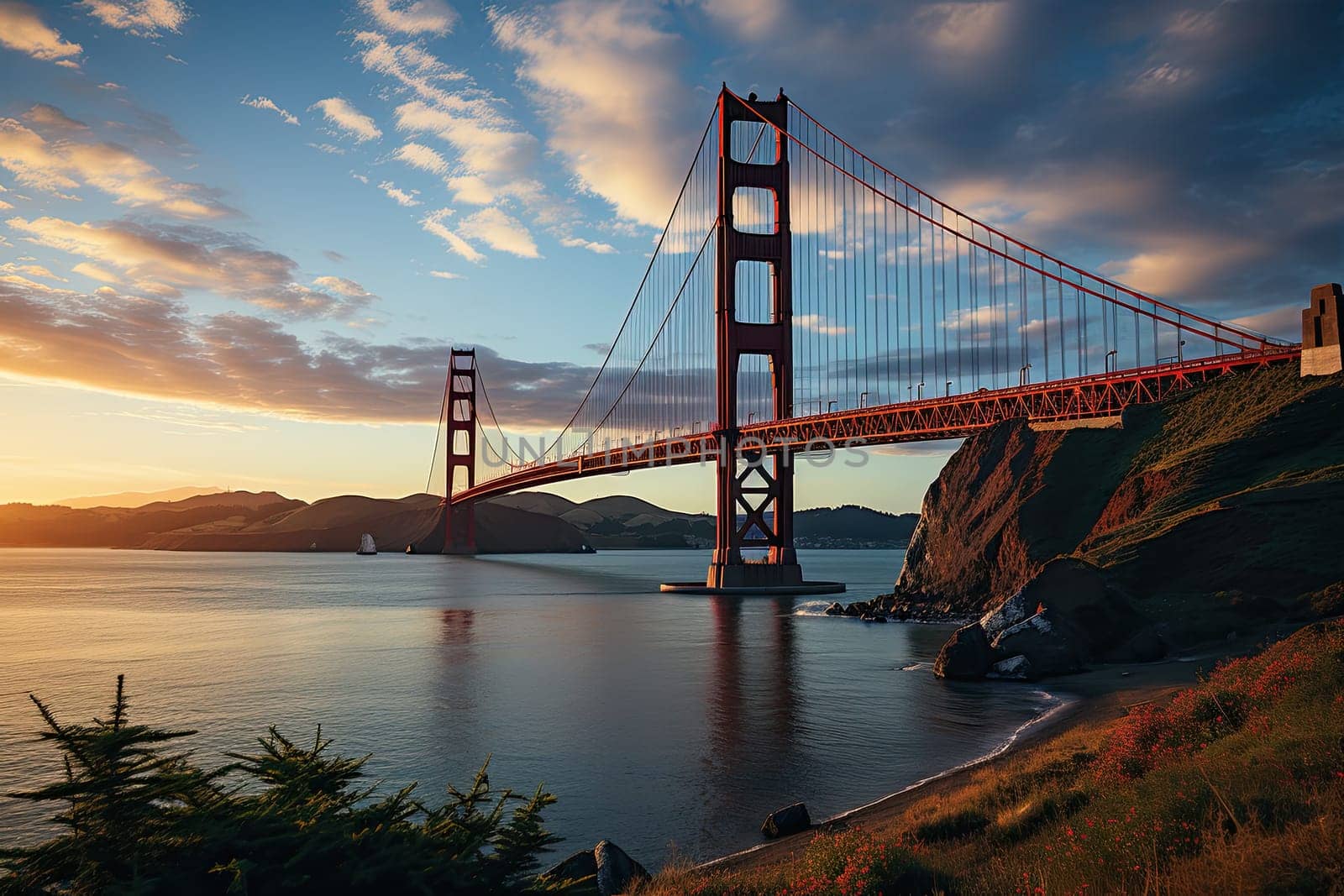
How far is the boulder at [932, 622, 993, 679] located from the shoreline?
1.08 meters

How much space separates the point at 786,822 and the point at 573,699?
41.3 ft

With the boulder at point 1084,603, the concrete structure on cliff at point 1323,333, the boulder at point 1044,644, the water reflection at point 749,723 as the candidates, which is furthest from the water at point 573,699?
the concrete structure on cliff at point 1323,333

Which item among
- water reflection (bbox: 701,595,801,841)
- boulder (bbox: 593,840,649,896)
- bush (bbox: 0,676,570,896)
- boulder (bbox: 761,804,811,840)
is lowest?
water reflection (bbox: 701,595,801,841)

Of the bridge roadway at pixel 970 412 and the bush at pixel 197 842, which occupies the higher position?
the bridge roadway at pixel 970 412

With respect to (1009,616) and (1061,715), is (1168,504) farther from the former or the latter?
(1061,715)

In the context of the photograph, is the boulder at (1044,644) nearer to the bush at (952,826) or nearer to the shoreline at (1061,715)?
the shoreline at (1061,715)

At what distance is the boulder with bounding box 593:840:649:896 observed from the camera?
8.34 meters

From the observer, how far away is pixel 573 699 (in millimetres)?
23562

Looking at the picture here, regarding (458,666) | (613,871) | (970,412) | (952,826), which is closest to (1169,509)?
(970,412)

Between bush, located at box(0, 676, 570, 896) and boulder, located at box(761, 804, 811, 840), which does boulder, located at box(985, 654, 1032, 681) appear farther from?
bush, located at box(0, 676, 570, 896)

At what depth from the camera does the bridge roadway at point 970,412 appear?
121ft

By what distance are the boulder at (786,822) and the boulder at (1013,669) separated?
585 inches

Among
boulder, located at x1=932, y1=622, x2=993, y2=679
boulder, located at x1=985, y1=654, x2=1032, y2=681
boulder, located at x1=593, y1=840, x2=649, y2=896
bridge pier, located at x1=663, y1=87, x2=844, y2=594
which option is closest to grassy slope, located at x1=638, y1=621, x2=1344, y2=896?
boulder, located at x1=593, y1=840, x2=649, y2=896

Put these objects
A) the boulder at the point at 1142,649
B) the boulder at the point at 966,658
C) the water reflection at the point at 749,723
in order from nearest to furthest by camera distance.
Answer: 1. the water reflection at the point at 749,723
2. the boulder at the point at 1142,649
3. the boulder at the point at 966,658
